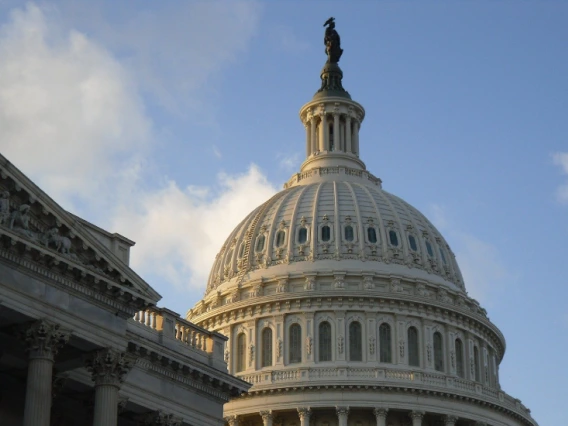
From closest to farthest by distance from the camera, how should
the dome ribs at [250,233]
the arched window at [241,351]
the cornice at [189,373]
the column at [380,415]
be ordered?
the cornice at [189,373] < the column at [380,415] < the arched window at [241,351] < the dome ribs at [250,233]

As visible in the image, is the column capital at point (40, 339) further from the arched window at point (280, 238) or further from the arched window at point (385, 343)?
the arched window at point (280, 238)

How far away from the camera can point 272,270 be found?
4774 inches

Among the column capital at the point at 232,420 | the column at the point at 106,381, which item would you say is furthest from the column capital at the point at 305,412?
the column at the point at 106,381

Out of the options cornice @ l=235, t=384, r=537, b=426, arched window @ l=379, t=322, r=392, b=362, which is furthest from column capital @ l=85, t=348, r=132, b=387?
arched window @ l=379, t=322, r=392, b=362

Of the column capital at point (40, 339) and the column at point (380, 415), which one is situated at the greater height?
the column at point (380, 415)

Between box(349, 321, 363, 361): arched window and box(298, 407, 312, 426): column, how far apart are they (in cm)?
680

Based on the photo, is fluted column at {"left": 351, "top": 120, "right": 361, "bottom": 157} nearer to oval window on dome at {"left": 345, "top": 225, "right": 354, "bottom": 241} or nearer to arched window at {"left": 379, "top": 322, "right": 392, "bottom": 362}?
oval window on dome at {"left": 345, "top": 225, "right": 354, "bottom": 241}

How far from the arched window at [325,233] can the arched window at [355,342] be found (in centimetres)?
934

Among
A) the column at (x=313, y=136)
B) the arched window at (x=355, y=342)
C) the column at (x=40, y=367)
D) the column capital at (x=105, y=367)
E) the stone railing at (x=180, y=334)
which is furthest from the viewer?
the column at (x=313, y=136)

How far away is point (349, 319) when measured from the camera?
11731 cm

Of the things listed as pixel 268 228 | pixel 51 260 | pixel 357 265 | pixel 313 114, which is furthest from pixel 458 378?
pixel 51 260

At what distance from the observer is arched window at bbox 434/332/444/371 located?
11881 cm

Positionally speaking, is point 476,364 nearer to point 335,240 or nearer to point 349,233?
point 349,233

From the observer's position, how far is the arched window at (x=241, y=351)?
11807 cm
